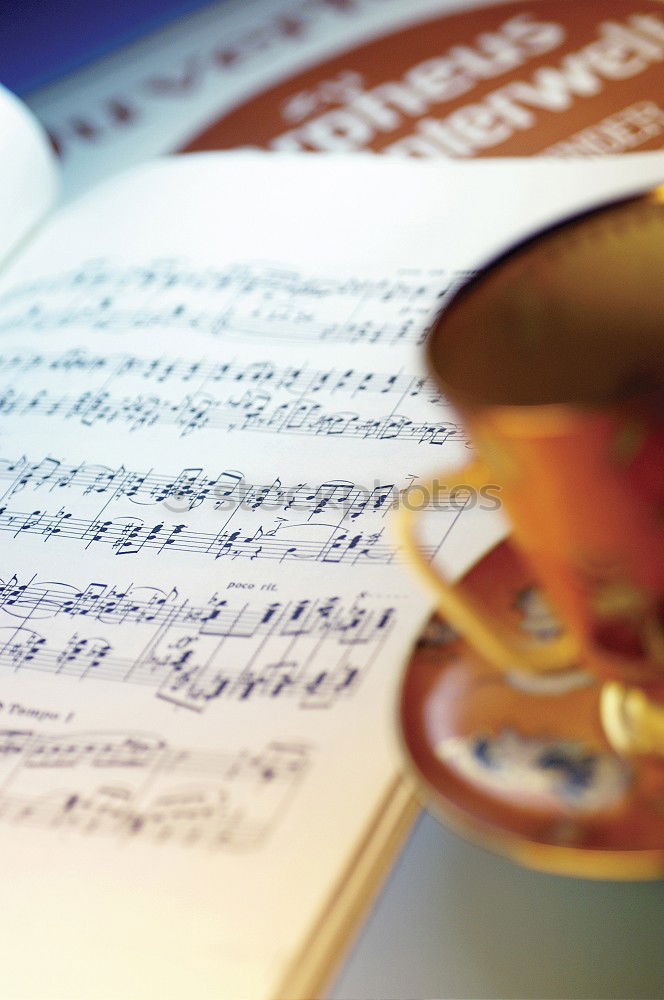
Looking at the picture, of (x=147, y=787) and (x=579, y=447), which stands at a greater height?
(x=579, y=447)

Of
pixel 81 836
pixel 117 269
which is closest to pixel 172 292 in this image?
pixel 117 269

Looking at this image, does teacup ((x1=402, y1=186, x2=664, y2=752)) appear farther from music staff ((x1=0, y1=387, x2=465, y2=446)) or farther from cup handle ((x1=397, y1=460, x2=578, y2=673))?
music staff ((x1=0, y1=387, x2=465, y2=446))

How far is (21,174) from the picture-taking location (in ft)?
2.56

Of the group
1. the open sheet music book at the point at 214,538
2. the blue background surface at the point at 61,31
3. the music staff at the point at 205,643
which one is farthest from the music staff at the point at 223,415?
the blue background surface at the point at 61,31

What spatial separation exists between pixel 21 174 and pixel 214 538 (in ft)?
1.30

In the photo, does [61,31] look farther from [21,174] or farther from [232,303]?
[232,303]

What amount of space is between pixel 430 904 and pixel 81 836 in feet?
0.41

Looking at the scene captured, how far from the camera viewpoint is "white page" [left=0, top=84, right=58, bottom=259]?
30.2 inches

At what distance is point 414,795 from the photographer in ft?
1.22

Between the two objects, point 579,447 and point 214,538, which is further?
point 214,538

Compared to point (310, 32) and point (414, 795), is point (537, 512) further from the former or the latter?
point (310, 32)

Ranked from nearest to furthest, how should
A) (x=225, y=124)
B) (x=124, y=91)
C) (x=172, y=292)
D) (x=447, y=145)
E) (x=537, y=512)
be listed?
(x=537, y=512)
(x=172, y=292)
(x=447, y=145)
(x=225, y=124)
(x=124, y=91)

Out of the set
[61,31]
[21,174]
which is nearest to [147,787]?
[21,174]

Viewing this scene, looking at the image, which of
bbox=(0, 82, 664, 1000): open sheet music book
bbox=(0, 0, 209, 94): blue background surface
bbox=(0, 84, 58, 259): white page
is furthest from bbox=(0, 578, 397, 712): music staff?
bbox=(0, 0, 209, 94): blue background surface
